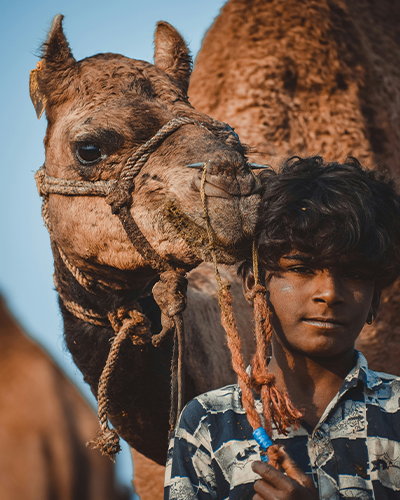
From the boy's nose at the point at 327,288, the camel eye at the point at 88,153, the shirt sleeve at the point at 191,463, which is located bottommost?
the shirt sleeve at the point at 191,463

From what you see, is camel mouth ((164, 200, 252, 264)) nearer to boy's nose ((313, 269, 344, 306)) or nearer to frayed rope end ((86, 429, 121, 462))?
boy's nose ((313, 269, 344, 306))

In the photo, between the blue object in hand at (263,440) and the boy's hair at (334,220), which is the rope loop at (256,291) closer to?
the boy's hair at (334,220)

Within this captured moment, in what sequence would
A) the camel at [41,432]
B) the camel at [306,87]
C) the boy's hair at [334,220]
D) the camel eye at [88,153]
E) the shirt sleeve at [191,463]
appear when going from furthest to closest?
the camel at [306,87]
the camel eye at [88,153]
the boy's hair at [334,220]
the shirt sleeve at [191,463]
the camel at [41,432]

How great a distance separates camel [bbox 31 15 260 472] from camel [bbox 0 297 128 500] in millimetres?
783

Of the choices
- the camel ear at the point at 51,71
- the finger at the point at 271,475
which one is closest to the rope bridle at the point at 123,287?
the camel ear at the point at 51,71

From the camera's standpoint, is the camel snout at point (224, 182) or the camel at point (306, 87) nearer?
the camel snout at point (224, 182)

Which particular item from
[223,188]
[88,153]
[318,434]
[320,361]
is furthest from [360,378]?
[88,153]

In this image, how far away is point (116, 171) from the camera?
218 cm

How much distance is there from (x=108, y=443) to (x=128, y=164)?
1.08m

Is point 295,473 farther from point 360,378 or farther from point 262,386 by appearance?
point 360,378

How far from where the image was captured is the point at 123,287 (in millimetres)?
2385

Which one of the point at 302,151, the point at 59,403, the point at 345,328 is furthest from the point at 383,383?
the point at 302,151

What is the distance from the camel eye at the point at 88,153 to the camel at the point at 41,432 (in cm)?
111

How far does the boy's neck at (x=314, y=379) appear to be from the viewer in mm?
1760
